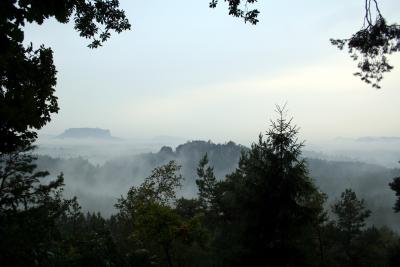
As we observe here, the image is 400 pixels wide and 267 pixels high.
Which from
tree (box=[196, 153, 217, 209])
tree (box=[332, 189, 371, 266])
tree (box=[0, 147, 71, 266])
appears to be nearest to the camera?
tree (box=[0, 147, 71, 266])

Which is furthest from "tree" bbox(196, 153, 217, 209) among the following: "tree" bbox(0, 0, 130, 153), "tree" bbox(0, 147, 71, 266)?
"tree" bbox(0, 0, 130, 153)

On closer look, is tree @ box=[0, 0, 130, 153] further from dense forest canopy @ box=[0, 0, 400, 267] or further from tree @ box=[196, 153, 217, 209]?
tree @ box=[196, 153, 217, 209]

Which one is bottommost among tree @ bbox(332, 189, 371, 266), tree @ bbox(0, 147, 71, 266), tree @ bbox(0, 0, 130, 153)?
tree @ bbox(332, 189, 371, 266)

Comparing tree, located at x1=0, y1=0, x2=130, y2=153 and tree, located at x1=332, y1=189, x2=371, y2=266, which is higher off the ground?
tree, located at x1=0, y1=0, x2=130, y2=153

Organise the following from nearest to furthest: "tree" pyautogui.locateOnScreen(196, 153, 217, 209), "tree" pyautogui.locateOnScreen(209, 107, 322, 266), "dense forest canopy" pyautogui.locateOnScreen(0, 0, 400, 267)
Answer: "dense forest canopy" pyautogui.locateOnScreen(0, 0, 400, 267) < "tree" pyautogui.locateOnScreen(209, 107, 322, 266) < "tree" pyautogui.locateOnScreen(196, 153, 217, 209)

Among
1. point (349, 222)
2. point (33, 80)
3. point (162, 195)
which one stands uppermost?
point (33, 80)

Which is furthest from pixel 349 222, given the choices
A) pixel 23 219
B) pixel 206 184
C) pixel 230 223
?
pixel 23 219

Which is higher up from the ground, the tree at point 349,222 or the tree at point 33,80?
the tree at point 33,80

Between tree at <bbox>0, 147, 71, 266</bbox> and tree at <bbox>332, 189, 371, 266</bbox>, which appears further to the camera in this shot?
tree at <bbox>332, 189, 371, 266</bbox>

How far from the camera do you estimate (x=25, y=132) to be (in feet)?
32.2

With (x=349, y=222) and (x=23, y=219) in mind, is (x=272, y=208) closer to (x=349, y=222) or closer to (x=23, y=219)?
(x=23, y=219)

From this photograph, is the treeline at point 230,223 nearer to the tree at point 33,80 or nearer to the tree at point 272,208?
the tree at point 272,208

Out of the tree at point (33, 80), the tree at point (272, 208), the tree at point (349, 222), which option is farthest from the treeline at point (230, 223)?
the tree at point (349, 222)

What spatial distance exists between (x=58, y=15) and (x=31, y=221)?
20.3m
